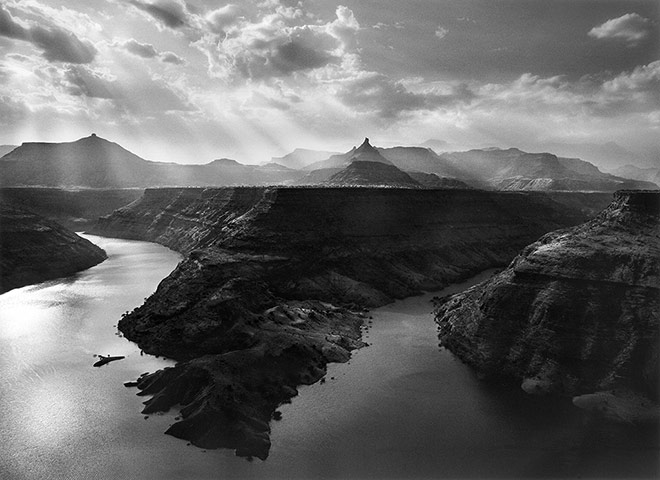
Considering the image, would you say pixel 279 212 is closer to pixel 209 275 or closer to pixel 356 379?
pixel 209 275

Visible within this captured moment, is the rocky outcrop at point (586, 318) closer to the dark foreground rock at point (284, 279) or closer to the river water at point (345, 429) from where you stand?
the river water at point (345, 429)

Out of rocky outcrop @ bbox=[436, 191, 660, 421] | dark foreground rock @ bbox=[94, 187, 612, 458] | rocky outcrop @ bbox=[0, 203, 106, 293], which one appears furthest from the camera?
rocky outcrop @ bbox=[0, 203, 106, 293]

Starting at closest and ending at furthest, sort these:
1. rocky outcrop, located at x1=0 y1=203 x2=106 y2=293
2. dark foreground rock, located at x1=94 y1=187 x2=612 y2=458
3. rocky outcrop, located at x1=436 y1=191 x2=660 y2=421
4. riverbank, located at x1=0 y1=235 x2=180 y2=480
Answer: riverbank, located at x1=0 y1=235 x2=180 y2=480
dark foreground rock, located at x1=94 y1=187 x2=612 y2=458
rocky outcrop, located at x1=436 y1=191 x2=660 y2=421
rocky outcrop, located at x1=0 y1=203 x2=106 y2=293

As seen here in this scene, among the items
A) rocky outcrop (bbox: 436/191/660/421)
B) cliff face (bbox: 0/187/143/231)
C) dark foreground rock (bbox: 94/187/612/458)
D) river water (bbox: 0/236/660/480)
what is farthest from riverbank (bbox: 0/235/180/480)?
cliff face (bbox: 0/187/143/231)

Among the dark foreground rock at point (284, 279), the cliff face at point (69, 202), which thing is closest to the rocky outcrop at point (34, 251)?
the dark foreground rock at point (284, 279)

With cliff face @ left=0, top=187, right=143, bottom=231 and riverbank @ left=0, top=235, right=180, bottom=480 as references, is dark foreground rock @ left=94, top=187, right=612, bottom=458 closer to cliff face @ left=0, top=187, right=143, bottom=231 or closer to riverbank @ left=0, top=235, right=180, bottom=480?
riverbank @ left=0, top=235, right=180, bottom=480

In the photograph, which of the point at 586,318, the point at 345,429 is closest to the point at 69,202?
the point at 345,429

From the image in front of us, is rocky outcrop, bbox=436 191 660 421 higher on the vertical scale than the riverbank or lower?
higher
